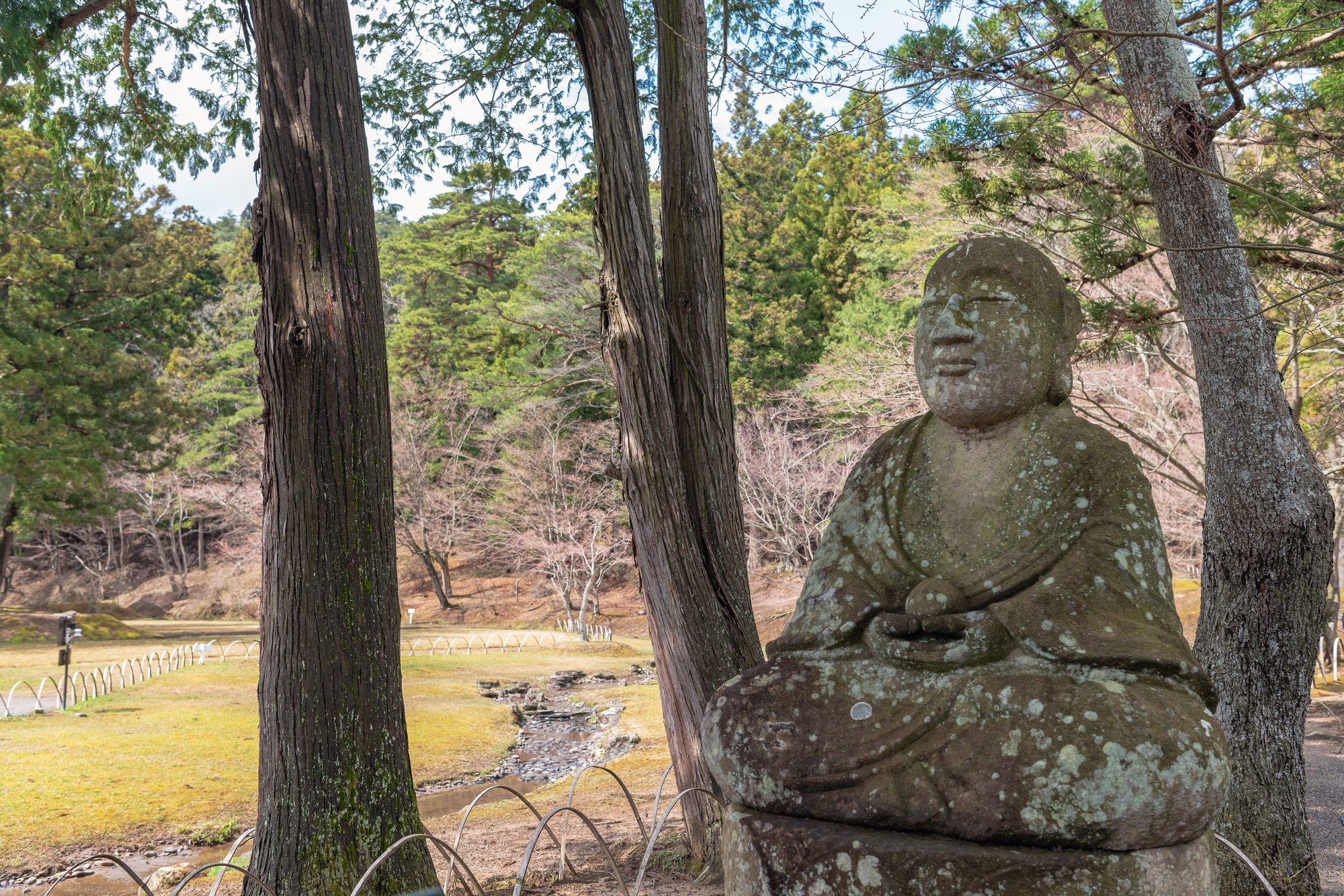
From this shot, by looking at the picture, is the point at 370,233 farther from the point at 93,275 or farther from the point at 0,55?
the point at 93,275

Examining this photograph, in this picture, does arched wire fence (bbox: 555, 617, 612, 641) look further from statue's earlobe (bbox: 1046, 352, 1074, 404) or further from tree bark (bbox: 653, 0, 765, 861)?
statue's earlobe (bbox: 1046, 352, 1074, 404)

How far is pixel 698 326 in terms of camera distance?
19.8 feet

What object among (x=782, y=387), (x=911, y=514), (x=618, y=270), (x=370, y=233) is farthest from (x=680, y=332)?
(x=782, y=387)

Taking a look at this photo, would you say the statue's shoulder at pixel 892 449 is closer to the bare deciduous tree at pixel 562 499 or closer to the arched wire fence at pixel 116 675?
the arched wire fence at pixel 116 675

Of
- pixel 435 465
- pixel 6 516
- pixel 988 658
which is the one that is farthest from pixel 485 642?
pixel 988 658

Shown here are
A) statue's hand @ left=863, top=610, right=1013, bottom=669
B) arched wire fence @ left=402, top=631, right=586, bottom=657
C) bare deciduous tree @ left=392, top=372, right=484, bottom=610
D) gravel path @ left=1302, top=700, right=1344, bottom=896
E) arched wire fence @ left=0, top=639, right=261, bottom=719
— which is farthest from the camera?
bare deciduous tree @ left=392, top=372, right=484, bottom=610

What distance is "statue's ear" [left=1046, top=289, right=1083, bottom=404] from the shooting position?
10.6 feet

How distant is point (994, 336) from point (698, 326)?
3088 mm

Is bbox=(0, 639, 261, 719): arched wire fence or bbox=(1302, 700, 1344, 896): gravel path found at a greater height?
bbox=(0, 639, 261, 719): arched wire fence

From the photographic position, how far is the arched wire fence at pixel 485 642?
22444 mm

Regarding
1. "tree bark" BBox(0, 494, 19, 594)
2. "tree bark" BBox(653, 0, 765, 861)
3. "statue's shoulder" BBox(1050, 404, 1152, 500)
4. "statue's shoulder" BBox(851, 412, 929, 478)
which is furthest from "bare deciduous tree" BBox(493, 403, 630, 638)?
"statue's shoulder" BBox(1050, 404, 1152, 500)

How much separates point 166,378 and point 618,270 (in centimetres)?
3419

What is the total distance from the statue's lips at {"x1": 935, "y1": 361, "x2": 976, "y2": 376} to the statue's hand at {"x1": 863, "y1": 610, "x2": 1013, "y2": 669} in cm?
84

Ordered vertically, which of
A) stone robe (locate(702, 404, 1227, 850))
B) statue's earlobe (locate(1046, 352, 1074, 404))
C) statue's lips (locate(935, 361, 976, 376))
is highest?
statue's lips (locate(935, 361, 976, 376))
